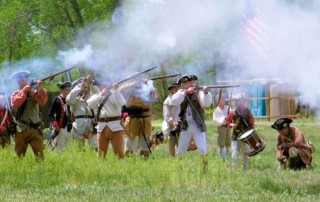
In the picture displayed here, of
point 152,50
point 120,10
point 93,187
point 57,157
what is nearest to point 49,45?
point 120,10

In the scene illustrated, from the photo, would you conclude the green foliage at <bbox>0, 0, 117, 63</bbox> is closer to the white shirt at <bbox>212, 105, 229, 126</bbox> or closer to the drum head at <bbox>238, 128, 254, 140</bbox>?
the white shirt at <bbox>212, 105, 229, 126</bbox>

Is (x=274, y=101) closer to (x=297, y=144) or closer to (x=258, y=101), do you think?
(x=258, y=101)

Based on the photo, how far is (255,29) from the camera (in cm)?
1262

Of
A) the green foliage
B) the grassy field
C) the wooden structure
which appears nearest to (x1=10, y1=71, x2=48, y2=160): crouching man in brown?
the grassy field

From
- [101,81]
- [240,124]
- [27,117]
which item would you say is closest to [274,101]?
[240,124]

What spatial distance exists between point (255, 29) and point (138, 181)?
3277 millimetres

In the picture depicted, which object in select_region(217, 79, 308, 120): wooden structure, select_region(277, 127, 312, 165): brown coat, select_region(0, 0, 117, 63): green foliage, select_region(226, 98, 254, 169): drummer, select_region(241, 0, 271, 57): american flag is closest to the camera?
select_region(241, 0, 271, 57): american flag

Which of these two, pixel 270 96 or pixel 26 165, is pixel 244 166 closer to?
pixel 26 165

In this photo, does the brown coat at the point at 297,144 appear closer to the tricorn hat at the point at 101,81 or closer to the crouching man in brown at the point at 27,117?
the tricorn hat at the point at 101,81

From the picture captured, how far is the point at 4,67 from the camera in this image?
85.9ft

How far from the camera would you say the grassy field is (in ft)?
32.5

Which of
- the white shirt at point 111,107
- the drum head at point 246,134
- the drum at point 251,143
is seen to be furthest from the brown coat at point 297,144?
the white shirt at point 111,107

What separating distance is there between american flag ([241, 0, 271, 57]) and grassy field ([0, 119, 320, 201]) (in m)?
1.93

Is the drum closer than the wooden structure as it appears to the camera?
Yes
